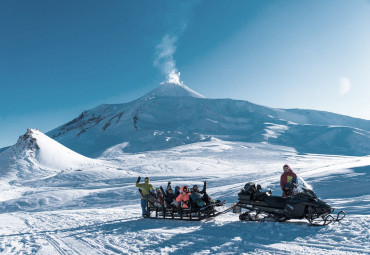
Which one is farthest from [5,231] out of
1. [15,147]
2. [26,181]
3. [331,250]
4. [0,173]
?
[15,147]

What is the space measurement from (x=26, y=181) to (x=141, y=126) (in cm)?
5192

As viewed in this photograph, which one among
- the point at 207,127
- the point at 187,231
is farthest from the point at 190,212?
the point at 207,127

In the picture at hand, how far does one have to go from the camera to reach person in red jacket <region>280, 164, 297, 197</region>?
7.98 metres

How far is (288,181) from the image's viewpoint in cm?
862

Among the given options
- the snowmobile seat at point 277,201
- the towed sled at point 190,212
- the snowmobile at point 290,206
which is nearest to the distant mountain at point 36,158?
the towed sled at point 190,212

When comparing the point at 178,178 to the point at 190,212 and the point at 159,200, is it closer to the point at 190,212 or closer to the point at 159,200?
the point at 159,200

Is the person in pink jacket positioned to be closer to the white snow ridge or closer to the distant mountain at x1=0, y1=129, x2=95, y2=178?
the white snow ridge

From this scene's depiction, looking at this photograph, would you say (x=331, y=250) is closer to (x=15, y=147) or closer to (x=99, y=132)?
(x=15, y=147)

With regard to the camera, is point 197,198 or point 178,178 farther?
point 178,178

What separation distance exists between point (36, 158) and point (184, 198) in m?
35.9

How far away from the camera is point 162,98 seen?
105 m

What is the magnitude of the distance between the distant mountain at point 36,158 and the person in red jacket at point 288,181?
A: 3300cm

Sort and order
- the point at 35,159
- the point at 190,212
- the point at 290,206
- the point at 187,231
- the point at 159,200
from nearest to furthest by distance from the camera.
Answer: the point at 290,206 → the point at 187,231 → the point at 190,212 → the point at 159,200 → the point at 35,159

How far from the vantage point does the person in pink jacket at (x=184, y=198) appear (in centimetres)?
955
